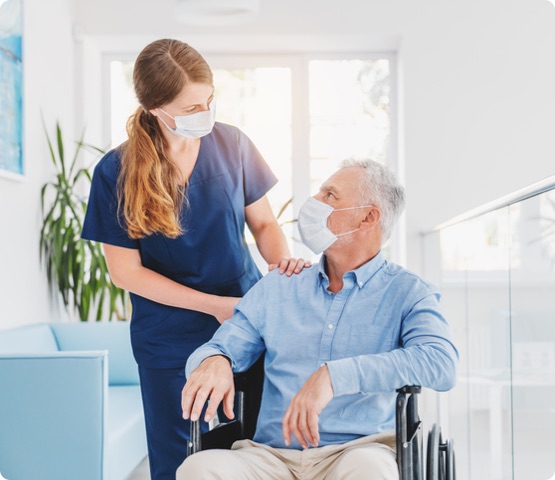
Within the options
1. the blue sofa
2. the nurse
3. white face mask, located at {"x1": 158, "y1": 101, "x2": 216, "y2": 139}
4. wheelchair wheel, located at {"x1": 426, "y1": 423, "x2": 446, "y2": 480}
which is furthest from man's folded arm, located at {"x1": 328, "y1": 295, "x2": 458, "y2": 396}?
the blue sofa

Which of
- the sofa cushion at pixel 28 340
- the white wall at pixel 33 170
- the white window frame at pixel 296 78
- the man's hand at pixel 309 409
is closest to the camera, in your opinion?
the man's hand at pixel 309 409

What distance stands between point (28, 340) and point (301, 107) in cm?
236

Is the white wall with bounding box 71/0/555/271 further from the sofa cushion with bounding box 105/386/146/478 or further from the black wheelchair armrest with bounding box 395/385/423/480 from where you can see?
the black wheelchair armrest with bounding box 395/385/423/480

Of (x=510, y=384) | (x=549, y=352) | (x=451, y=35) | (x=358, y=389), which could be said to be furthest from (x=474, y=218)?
(x=451, y=35)

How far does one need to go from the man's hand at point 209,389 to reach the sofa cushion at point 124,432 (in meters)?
1.07

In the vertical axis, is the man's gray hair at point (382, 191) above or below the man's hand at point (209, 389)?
above

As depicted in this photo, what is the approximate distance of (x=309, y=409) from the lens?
1449 mm

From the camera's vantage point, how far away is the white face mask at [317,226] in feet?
6.11

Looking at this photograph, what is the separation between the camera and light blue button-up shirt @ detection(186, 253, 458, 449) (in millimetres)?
1700

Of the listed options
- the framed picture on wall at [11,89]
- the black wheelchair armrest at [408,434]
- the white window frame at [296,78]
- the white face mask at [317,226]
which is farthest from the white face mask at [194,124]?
the white window frame at [296,78]

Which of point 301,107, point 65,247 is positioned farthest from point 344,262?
point 301,107

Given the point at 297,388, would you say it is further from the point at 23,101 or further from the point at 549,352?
the point at 23,101

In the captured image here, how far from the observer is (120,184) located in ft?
6.47

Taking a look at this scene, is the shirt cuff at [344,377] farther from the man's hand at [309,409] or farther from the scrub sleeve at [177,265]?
the scrub sleeve at [177,265]
